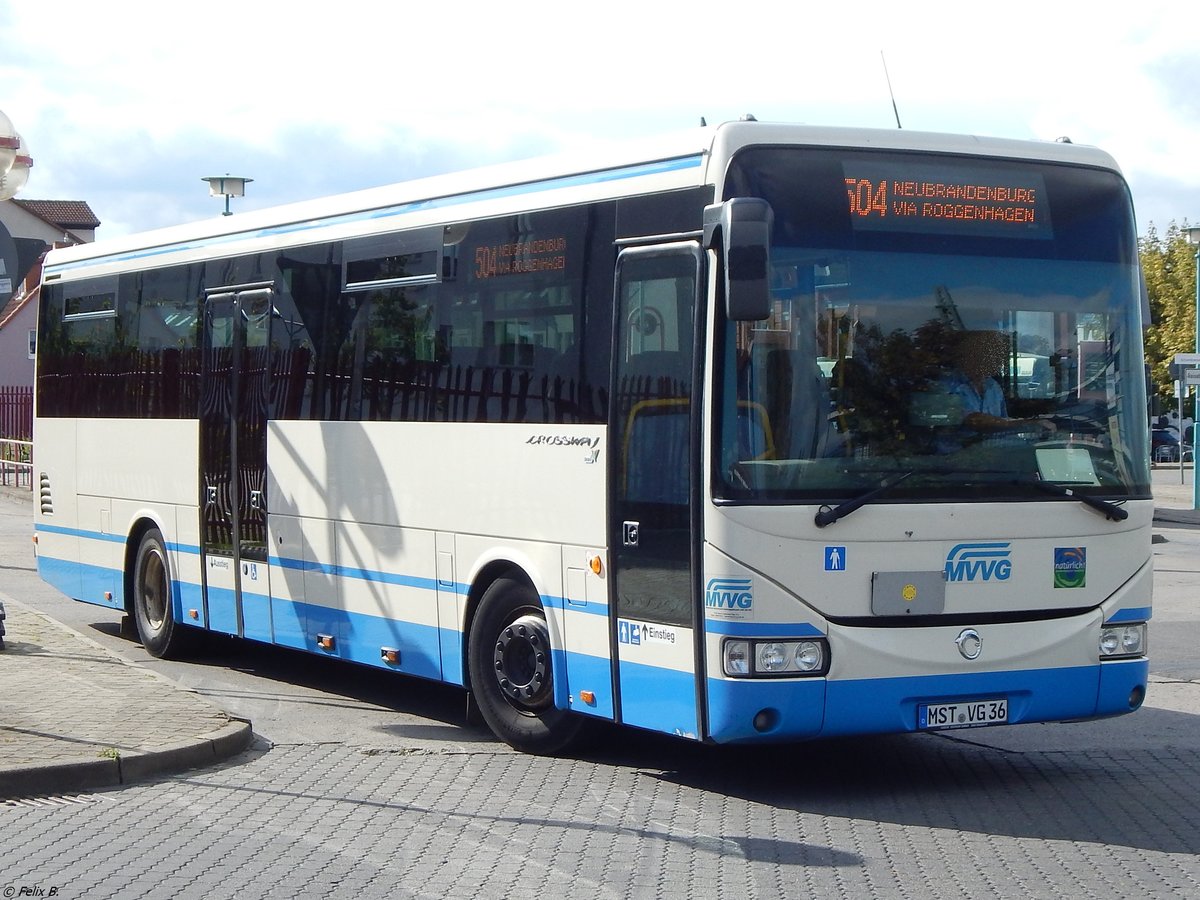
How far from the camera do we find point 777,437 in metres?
7.91

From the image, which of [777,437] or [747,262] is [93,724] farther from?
[747,262]

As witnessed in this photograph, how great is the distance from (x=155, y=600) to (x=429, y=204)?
510 centimetres

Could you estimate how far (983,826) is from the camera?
25.7ft

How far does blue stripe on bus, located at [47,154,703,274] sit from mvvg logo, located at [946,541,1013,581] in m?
2.18

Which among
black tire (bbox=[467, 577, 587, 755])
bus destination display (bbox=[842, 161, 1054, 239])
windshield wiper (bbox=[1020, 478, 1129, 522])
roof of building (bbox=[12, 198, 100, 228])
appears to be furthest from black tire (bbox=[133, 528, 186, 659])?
roof of building (bbox=[12, 198, 100, 228])

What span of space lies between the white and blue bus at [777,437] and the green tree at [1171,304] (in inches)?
2014

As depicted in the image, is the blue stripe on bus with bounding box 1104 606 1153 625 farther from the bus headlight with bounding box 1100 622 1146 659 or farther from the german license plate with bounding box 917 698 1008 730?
the german license plate with bounding box 917 698 1008 730

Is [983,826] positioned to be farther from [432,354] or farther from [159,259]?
[159,259]

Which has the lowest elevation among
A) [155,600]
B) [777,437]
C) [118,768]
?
[118,768]

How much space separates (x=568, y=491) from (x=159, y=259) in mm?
6143

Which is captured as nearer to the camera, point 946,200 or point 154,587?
point 946,200

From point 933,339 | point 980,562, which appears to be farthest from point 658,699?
point 933,339

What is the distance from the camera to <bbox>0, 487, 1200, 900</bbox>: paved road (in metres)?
6.77

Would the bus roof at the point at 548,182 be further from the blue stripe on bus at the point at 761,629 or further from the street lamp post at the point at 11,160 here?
the blue stripe on bus at the point at 761,629
